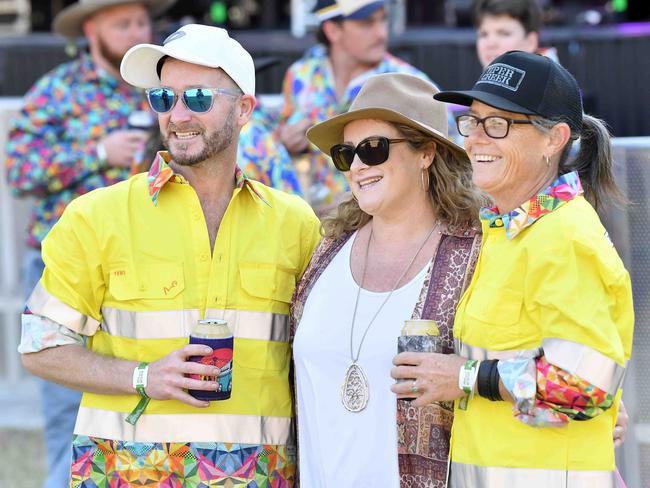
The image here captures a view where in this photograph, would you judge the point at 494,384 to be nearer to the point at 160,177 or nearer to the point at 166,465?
the point at 166,465

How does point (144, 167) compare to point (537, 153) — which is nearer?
point (537, 153)

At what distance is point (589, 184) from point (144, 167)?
7.85 ft

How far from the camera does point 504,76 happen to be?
3170 millimetres

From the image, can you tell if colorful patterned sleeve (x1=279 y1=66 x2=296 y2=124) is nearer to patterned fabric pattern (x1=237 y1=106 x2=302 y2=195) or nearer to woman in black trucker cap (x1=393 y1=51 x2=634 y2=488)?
patterned fabric pattern (x1=237 y1=106 x2=302 y2=195)

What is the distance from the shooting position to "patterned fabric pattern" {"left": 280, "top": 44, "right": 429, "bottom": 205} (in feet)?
20.1

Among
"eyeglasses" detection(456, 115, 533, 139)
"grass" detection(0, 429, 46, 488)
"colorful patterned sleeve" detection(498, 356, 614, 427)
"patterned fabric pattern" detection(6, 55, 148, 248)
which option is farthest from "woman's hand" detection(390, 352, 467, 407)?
"grass" detection(0, 429, 46, 488)

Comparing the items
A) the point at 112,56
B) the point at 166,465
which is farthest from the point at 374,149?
the point at 112,56

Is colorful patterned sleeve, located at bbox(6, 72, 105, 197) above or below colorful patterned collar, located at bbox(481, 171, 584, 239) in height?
above

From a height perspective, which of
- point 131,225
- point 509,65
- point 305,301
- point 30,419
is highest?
point 509,65

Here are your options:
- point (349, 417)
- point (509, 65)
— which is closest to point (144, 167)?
point (349, 417)

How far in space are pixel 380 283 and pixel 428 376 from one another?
2.00 ft

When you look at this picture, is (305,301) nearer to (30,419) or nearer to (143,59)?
(143,59)

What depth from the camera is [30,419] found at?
722cm

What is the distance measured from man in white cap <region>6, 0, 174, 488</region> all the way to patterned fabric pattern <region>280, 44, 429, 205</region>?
32.7 inches
